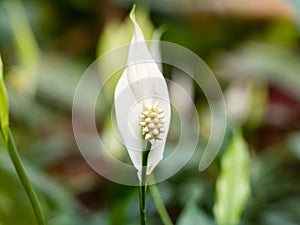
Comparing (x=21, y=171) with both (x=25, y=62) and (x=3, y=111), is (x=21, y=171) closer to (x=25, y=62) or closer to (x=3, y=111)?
(x=3, y=111)

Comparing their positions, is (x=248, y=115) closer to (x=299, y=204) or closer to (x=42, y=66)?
(x=299, y=204)

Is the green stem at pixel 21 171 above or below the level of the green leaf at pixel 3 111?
below

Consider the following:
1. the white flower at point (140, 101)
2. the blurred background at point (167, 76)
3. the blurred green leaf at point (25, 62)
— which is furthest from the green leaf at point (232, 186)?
the blurred green leaf at point (25, 62)

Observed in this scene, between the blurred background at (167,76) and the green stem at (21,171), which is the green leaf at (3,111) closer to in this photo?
the green stem at (21,171)

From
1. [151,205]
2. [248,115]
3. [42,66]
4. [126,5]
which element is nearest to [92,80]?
[42,66]

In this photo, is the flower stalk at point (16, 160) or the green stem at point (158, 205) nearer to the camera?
the flower stalk at point (16, 160)

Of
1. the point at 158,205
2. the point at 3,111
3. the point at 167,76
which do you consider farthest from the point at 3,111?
the point at 167,76

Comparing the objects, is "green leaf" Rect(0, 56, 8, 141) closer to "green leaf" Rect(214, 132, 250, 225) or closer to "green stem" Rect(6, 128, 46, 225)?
"green stem" Rect(6, 128, 46, 225)
